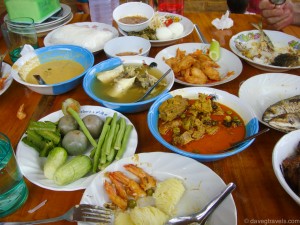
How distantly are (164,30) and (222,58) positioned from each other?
473mm

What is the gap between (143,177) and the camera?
1024mm

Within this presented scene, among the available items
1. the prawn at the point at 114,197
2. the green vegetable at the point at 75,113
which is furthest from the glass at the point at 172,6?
the prawn at the point at 114,197

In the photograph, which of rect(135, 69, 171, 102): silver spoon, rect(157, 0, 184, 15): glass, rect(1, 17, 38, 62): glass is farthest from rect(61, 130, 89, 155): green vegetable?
rect(157, 0, 184, 15): glass

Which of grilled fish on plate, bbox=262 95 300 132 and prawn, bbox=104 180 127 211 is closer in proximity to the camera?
prawn, bbox=104 180 127 211

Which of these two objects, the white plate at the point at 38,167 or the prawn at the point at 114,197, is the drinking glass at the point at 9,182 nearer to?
the white plate at the point at 38,167

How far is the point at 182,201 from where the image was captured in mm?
979

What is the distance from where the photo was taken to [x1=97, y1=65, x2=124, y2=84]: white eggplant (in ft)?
5.04

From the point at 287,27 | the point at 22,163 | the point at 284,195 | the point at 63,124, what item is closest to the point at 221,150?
the point at 284,195

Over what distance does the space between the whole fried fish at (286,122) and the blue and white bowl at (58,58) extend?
1033 millimetres

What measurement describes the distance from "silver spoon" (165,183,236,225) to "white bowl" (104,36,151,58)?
1.17 metres

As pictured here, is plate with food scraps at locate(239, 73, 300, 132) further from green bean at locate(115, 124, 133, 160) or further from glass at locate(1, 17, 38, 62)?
glass at locate(1, 17, 38, 62)

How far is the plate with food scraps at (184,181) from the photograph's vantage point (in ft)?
2.97

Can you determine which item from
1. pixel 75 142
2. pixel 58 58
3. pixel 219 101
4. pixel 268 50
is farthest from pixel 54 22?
pixel 268 50

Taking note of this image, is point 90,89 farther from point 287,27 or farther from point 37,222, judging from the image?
point 287,27
